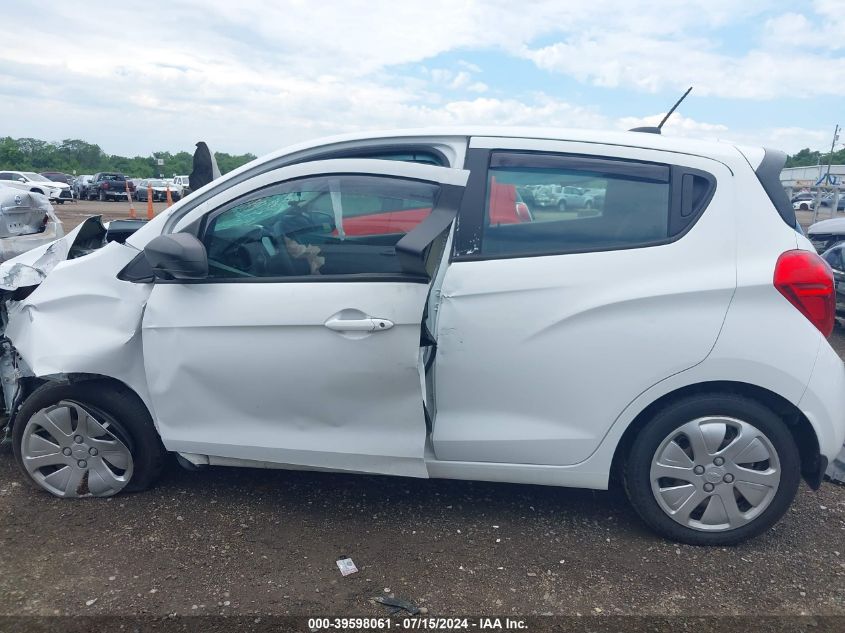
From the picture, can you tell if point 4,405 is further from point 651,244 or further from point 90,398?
point 651,244

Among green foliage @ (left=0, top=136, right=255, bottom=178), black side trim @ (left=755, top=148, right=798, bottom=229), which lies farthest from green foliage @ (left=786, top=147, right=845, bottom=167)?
black side trim @ (left=755, top=148, right=798, bottom=229)

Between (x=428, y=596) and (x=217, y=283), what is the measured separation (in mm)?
1633

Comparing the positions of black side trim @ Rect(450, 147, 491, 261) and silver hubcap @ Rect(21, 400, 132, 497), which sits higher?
black side trim @ Rect(450, 147, 491, 261)

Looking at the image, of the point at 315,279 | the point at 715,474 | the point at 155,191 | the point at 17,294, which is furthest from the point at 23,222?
the point at 155,191

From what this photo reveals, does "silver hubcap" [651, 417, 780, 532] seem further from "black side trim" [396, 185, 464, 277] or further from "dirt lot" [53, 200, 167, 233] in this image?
"dirt lot" [53, 200, 167, 233]

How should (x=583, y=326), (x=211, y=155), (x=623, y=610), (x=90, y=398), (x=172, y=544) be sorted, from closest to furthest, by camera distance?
(x=623, y=610) → (x=583, y=326) → (x=172, y=544) → (x=90, y=398) → (x=211, y=155)

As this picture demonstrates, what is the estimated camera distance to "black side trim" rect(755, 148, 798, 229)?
2.88 meters

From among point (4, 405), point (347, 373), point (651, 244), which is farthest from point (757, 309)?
point (4, 405)

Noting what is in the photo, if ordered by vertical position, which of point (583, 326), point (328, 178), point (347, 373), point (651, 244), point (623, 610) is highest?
point (328, 178)

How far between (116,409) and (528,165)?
2.27 metres

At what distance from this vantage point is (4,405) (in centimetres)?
369

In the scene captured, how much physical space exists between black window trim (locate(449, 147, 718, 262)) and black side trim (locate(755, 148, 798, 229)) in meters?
0.22

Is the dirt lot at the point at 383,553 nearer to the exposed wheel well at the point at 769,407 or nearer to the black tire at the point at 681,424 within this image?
the black tire at the point at 681,424

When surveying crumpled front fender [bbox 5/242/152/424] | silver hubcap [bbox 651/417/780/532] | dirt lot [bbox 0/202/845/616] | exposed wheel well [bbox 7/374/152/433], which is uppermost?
crumpled front fender [bbox 5/242/152/424]
